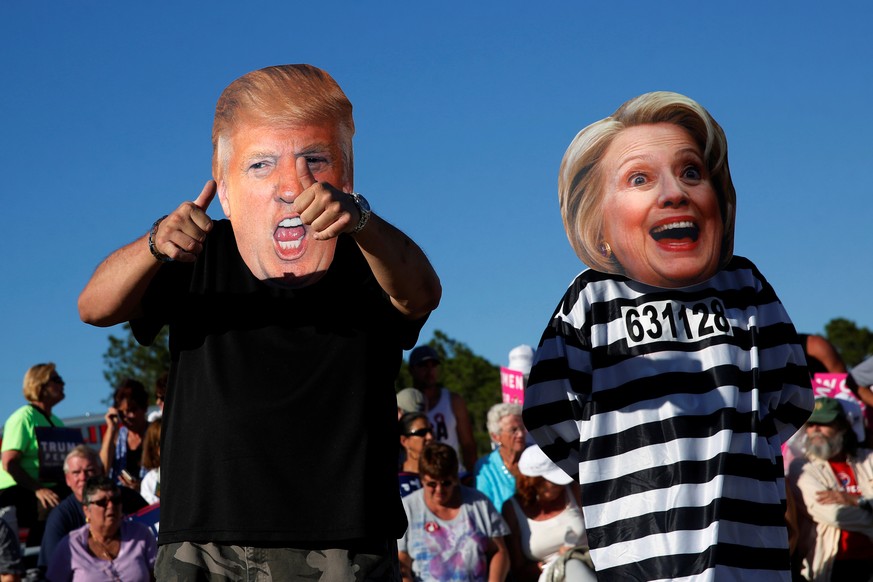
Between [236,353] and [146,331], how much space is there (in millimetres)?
272

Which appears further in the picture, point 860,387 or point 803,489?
point 860,387

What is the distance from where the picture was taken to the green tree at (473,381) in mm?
19688

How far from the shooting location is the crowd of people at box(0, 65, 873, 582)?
2383mm

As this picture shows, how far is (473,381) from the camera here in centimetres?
2033

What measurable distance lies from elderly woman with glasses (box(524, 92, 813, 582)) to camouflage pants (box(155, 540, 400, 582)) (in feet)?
2.66

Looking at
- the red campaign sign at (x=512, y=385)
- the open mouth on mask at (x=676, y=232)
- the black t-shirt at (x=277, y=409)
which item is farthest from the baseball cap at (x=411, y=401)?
the black t-shirt at (x=277, y=409)

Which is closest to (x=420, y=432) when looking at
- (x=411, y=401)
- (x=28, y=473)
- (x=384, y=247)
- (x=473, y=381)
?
(x=411, y=401)

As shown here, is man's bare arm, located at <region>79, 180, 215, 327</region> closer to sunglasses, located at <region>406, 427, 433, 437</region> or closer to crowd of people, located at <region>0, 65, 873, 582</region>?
crowd of people, located at <region>0, 65, 873, 582</region>

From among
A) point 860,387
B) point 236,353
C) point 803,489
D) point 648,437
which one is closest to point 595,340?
point 648,437

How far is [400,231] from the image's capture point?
96.0 inches

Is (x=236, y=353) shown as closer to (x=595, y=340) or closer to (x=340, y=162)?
(x=340, y=162)

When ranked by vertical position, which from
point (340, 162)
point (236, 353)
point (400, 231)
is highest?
point (340, 162)

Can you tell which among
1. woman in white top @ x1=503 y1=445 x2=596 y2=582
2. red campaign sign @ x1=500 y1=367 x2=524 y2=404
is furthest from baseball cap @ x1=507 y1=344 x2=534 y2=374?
woman in white top @ x1=503 y1=445 x2=596 y2=582

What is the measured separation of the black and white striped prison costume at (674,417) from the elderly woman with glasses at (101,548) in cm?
321
